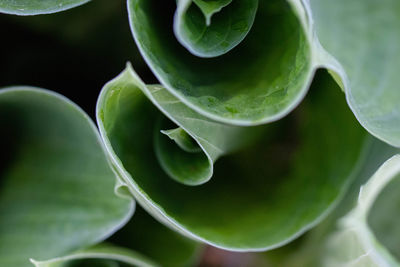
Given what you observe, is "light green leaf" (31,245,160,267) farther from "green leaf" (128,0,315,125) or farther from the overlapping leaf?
"green leaf" (128,0,315,125)

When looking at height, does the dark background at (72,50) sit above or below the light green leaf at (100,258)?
above

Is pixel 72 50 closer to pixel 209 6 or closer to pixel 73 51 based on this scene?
pixel 73 51

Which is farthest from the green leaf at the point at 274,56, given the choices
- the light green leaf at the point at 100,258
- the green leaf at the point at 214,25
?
the light green leaf at the point at 100,258

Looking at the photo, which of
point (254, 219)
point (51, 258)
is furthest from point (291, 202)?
point (51, 258)

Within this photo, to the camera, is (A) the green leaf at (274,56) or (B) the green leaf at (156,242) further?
(B) the green leaf at (156,242)

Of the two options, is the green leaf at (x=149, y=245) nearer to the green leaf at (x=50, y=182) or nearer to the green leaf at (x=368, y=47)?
the green leaf at (x=50, y=182)

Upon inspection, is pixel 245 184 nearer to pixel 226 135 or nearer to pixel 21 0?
pixel 226 135

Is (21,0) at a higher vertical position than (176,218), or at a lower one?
higher
